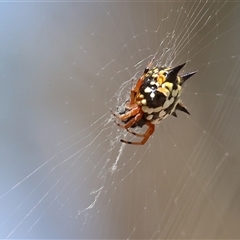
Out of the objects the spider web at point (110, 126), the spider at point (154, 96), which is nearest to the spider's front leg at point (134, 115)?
the spider at point (154, 96)

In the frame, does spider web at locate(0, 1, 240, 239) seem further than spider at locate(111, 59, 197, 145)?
Yes

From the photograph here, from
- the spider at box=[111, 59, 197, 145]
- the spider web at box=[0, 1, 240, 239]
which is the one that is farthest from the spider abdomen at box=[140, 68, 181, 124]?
the spider web at box=[0, 1, 240, 239]

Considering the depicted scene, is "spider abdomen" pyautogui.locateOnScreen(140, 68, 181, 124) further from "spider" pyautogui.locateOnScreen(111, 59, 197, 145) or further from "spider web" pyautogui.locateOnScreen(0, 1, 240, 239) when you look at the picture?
"spider web" pyautogui.locateOnScreen(0, 1, 240, 239)

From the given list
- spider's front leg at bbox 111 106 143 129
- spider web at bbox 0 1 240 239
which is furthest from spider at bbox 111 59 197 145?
spider web at bbox 0 1 240 239

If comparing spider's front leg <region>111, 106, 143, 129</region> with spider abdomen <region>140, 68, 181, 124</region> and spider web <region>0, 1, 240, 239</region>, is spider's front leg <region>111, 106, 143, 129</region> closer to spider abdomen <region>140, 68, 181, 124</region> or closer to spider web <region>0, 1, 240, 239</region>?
spider abdomen <region>140, 68, 181, 124</region>

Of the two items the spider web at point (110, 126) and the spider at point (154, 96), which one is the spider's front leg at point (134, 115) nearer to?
the spider at point (154, 96)

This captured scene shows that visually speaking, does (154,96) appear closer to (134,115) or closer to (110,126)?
(134,115)

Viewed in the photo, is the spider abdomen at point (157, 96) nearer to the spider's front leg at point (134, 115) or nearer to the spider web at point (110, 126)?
the spider's front leg at point (134, 115)

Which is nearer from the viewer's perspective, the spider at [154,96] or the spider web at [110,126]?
the spider at [154,96]

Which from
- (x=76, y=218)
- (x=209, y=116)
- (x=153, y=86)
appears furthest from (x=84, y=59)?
(x=209, y=116)
